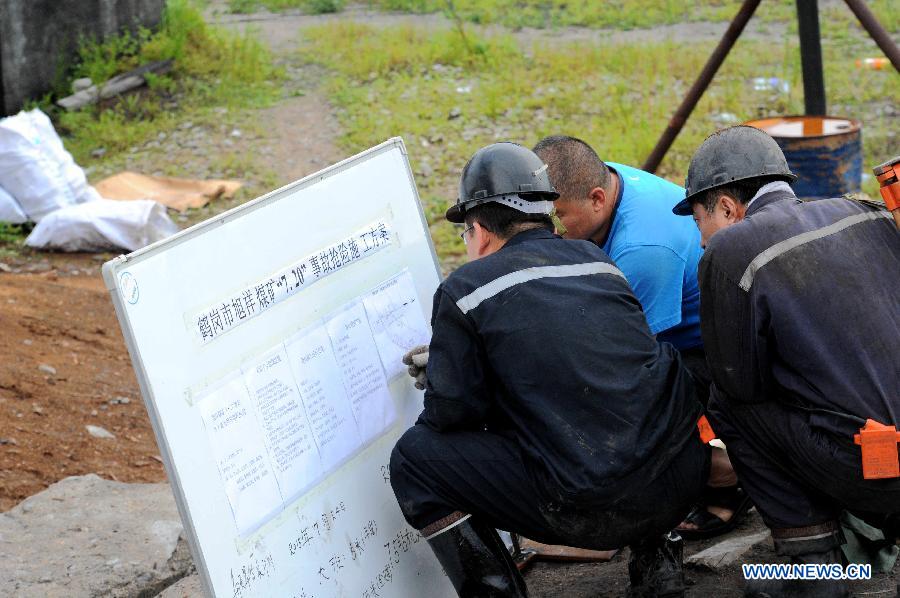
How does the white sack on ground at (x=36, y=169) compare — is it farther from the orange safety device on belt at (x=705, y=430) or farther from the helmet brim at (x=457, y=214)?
the orange safety device on belt at (x=705, y=430)

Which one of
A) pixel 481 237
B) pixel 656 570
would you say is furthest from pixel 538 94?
pixel 656 570

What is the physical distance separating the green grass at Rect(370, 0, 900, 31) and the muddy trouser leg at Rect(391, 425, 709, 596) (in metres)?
10.2

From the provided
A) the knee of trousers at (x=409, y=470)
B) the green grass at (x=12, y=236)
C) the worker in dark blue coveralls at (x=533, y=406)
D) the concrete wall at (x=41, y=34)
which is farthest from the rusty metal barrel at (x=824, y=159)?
the concrete wall at (x=41, y=34)

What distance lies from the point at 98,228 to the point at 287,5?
748 cm

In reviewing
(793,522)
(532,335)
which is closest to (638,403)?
(532,335)

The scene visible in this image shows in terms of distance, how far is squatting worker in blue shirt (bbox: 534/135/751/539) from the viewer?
12.2 feet

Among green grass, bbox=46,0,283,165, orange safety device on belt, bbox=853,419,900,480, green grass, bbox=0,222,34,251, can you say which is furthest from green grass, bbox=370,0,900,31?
orange safety device on belt, bbox=853,419,900,480

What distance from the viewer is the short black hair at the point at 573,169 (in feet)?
12.5

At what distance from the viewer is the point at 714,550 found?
3.82 metres

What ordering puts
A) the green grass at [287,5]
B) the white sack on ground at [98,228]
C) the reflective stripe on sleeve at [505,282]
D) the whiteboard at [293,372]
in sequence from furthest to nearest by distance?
the green grass at [287,5], the white sack on ground at [98,228], the reflective stripe on sleeve at [505,282], the whiteboard at [293,372]

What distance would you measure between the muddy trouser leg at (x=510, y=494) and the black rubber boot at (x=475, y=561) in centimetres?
5

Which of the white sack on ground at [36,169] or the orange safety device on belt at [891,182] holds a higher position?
the white sack on ground at [36,169]

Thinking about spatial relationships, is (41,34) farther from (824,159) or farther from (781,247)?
(781,247)

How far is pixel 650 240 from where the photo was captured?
3.74 metres
